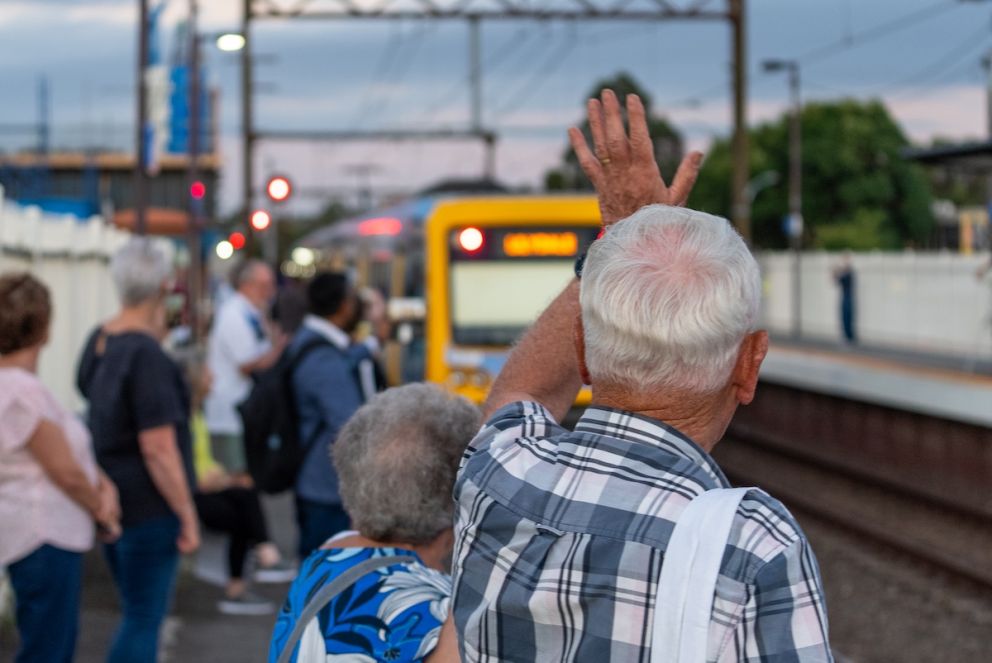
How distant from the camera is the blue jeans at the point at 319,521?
6133 mm

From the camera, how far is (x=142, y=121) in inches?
720

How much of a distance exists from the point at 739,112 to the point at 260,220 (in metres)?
12.4

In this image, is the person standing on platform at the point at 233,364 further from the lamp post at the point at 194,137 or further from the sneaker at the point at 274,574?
the lamp post at the point at 194,137

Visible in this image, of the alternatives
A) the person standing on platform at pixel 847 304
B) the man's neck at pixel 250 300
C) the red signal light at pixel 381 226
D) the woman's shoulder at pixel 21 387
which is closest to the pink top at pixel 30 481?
the woman's shoulder at pixel 21 387

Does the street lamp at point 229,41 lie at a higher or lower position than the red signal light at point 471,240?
higher

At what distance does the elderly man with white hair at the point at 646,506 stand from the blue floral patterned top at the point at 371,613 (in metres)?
0.40

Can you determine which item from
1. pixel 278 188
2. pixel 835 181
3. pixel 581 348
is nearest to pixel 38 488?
pixel 581 348

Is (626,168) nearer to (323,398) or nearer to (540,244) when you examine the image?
(323,398)

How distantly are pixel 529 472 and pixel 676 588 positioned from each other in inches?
12.5

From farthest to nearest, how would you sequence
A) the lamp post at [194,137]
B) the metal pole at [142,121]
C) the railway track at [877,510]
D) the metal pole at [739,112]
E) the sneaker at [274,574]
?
the metal pole at [739,112] → the lamp post at [194,137] → the metal pole at [142,121] → the railway track at [877,510] → the sneaker at [274,574]

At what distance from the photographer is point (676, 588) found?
1.89 m

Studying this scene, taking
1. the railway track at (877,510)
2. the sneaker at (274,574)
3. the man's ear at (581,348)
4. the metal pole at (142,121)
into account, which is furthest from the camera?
the metal pole at (142,121)

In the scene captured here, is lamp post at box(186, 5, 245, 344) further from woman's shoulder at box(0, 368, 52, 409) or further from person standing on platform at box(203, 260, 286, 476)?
woman's shoulder at box(0, 368, 52, 409)

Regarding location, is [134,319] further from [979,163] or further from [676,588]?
[979,163]
